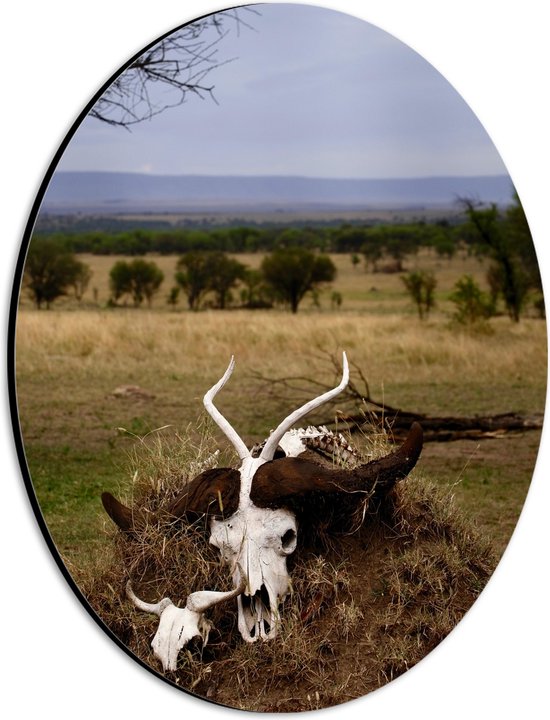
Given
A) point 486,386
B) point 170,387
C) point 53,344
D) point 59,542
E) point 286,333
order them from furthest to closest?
point 286,333 → point 486,386 → point 170,387 → point 53,344 → point 59,542

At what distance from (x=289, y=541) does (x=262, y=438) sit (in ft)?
2.92

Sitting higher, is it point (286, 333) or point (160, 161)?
point (160, 161)

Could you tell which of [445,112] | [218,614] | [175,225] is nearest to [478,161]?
[445,112]

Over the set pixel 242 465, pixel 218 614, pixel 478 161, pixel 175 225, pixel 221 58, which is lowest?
pixel 218 614

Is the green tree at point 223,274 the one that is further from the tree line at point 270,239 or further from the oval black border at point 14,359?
the oval black border at point 14,359

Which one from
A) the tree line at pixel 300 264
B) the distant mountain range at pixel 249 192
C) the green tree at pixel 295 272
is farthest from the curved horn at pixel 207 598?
the green tree at pixel 295 272

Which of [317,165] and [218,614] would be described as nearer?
[218,614]

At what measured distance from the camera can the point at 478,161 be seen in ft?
15.8

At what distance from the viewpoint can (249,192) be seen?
6188 mm

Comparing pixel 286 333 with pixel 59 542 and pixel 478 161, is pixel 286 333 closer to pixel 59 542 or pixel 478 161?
pixel 478 161

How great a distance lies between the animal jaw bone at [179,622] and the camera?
3154 mm

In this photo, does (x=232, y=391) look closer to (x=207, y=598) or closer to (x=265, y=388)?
(x=265, y=388)

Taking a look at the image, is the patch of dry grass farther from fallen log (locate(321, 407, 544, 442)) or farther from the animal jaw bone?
the animal jaw bone

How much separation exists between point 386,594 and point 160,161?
2.44m
